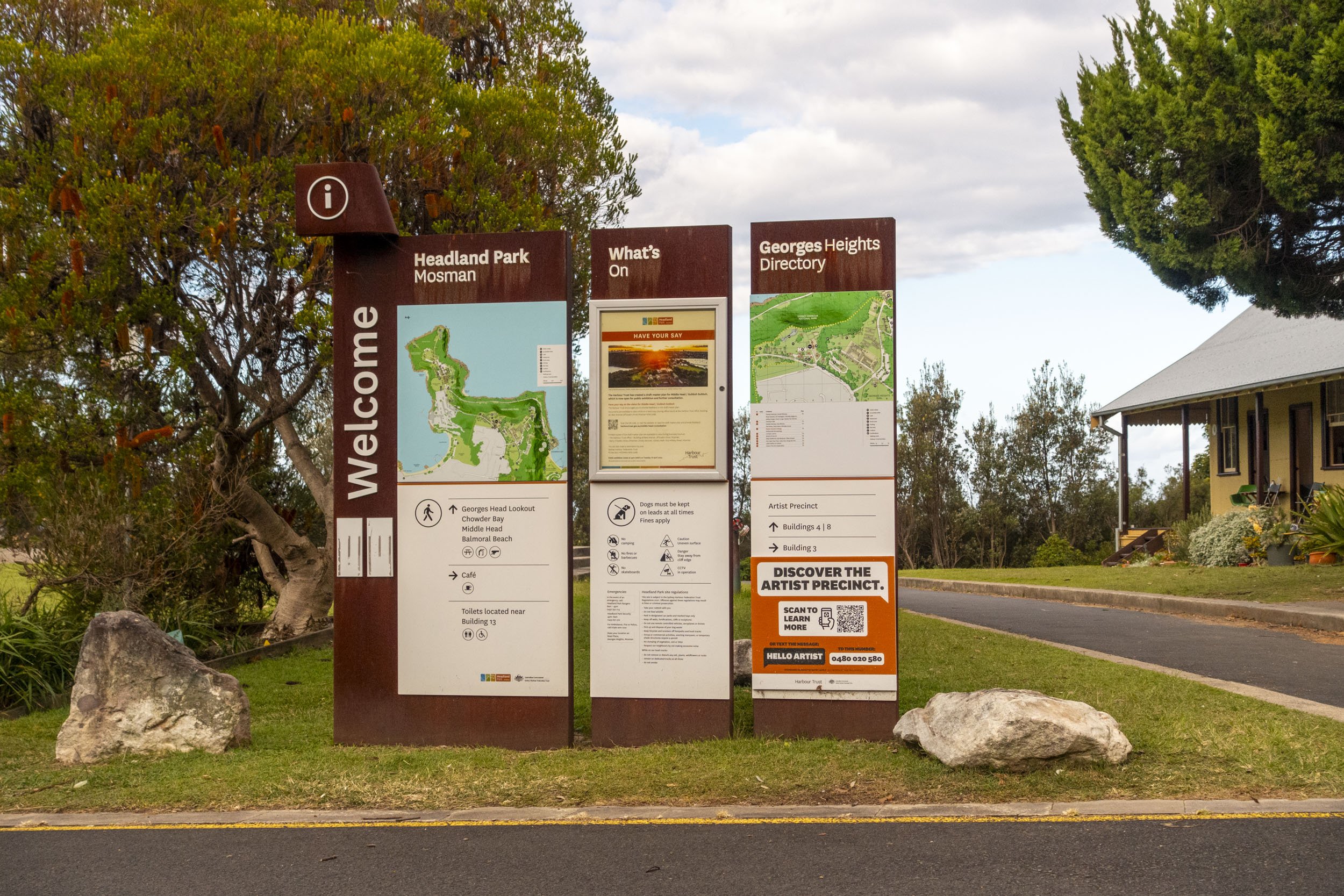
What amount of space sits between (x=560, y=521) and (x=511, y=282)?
5.25 ft

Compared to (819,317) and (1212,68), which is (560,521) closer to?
(819,317)

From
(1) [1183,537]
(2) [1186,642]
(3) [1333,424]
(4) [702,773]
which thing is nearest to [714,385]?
(4) [702,773]

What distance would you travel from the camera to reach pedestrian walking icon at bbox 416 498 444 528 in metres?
7.59

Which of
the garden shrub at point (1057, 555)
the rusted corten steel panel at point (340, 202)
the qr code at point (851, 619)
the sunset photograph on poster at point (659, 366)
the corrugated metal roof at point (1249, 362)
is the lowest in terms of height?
the garden shrub at point (1057, 555)

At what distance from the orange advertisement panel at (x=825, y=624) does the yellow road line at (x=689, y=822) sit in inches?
68.0

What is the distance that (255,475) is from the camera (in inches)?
601

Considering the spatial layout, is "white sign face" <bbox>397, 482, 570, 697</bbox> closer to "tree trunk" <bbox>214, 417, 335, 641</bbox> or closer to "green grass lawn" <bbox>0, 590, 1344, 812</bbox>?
"green grass lawn" <bbox>0, 590, 1344, 812</bbox>

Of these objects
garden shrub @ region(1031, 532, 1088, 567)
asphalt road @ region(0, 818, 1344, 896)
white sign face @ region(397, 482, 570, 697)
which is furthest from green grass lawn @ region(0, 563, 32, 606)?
garden shrub @ region(1031, 532, 1088, 567)

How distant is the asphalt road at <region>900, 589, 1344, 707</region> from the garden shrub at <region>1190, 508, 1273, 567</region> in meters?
5.74

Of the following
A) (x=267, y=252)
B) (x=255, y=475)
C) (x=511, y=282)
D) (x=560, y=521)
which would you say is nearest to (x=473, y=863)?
(x=560, y=521)

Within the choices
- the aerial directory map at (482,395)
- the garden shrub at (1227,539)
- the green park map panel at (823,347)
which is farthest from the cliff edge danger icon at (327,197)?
the garden shrub at (1227,539)

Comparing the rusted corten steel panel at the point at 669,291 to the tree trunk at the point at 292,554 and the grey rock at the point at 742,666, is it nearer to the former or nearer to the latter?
the grey rock at the point at 742,666

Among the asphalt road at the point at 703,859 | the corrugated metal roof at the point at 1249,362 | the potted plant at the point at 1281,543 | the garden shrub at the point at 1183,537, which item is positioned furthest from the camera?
the garden shrub at the point at 1183,537

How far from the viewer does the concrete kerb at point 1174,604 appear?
1316 cm
